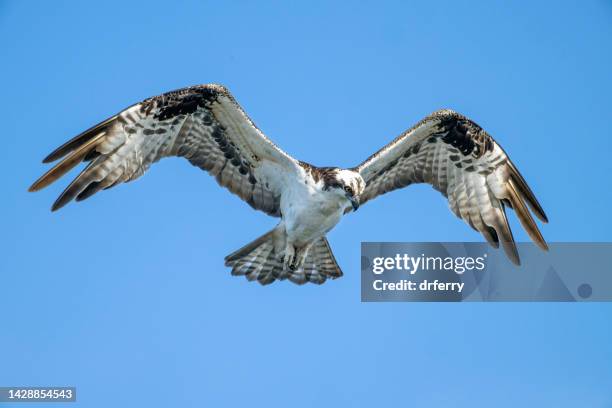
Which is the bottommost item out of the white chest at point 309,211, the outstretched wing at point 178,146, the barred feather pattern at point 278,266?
the barred feather pattern at point 278,266

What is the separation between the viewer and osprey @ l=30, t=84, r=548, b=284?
40.9 feet

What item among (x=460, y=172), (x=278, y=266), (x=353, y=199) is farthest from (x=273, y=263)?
(x=460, y=172)

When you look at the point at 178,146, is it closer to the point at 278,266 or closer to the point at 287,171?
the point at 287,171

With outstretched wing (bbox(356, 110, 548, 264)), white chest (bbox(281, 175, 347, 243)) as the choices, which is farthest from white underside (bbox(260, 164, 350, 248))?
outstretched wing (bbox(356, 110, 548, 264))

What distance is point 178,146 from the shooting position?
13.0 meters

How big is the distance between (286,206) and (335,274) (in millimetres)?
1132

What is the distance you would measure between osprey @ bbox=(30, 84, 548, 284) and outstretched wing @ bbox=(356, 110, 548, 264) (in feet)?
0.04

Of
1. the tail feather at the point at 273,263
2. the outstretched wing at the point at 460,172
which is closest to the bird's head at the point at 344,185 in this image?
the outstretched wing at the point at 460,172

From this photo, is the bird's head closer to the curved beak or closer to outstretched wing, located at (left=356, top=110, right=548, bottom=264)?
the curved beak

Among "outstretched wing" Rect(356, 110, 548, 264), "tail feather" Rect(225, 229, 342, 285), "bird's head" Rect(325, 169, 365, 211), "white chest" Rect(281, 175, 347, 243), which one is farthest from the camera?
"tail feather" Rect(225, 229, 342, 285)

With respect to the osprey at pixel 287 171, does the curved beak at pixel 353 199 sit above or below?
below

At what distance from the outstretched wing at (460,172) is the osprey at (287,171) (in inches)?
0.5

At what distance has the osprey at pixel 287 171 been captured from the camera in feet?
40.9

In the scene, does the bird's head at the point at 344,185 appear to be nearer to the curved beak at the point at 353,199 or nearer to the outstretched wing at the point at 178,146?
the curved beak at the point at 353,199
